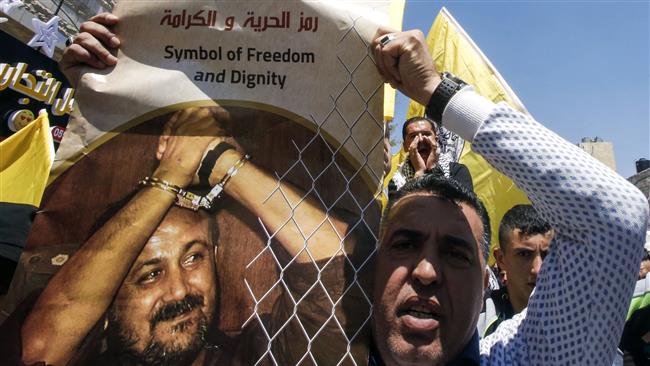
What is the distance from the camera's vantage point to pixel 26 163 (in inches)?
83.9

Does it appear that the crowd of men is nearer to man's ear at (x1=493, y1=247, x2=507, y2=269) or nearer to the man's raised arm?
the man's raised arm

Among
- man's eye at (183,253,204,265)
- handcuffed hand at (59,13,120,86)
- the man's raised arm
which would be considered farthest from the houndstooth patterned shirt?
handcuffed hand at (59,13,120,86)

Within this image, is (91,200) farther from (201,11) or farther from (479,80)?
(479,80)

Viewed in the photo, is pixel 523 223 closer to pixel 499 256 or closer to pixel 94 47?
pixel 499 256

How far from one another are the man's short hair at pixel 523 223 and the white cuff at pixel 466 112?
1.00 metres

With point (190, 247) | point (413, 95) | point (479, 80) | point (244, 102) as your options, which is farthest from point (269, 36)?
point (479, 80)

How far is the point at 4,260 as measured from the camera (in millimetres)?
1432

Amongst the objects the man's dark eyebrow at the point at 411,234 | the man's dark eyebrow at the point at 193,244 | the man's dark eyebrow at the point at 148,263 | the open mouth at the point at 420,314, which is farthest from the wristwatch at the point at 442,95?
the man's dark eyebrow at the point at 148,263

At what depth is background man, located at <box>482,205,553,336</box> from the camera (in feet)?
5.78

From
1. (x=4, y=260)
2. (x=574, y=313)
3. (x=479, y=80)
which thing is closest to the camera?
(x=574, y=313)

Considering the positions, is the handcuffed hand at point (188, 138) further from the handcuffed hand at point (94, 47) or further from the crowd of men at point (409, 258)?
the handcuffed hand at point (94, 47)

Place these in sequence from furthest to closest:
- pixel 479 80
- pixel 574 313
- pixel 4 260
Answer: pixel 479 80, pixel 4 260, pixel 574 313

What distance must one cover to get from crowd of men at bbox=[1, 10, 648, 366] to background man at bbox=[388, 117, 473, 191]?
0.99 metres

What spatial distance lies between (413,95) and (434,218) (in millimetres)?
300
